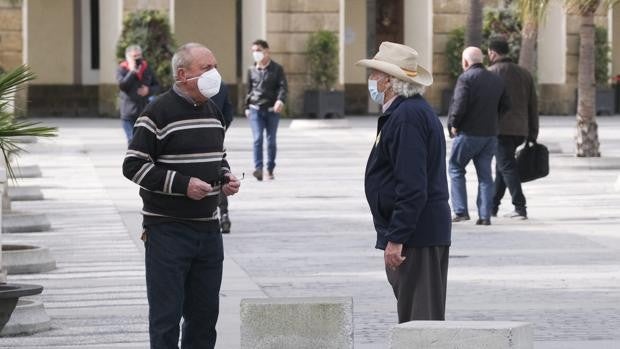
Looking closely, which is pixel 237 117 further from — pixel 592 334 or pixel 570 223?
pixel 592 334

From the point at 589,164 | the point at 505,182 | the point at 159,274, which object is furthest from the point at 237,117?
the point at 159,274

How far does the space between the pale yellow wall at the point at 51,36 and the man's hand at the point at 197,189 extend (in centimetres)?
3492

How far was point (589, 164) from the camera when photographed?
2445cm

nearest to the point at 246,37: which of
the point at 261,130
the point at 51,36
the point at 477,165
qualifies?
the point at 51,36

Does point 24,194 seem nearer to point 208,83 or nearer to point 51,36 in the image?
point 208,83

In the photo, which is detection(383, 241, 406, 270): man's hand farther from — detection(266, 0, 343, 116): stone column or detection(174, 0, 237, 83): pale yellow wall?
detection(174, 0, 237, 83): pale yellow wall

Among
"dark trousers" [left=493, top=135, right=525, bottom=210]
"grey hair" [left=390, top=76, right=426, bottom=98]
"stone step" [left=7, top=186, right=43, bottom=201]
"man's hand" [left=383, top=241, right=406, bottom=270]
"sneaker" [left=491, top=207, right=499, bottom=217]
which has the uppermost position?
"grey hair" [left=390, top=76, right=426, bottom=98]

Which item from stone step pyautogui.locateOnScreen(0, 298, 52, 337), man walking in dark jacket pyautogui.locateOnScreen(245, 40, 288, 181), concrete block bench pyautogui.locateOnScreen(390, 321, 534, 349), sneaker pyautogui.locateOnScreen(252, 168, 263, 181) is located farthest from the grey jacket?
concrete block bench pyautogui.locateOnScreen(390, 321, 534, 349)

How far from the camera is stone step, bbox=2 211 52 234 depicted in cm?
1634

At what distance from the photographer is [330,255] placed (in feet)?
47.9

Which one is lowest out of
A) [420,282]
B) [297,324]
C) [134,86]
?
[297,324]

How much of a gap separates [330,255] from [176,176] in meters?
6.86

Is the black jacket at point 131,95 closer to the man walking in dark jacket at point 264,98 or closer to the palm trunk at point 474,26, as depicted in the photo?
Answer: the man walking in dark jacket at point 264,98

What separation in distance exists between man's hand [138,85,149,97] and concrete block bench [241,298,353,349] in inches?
655
